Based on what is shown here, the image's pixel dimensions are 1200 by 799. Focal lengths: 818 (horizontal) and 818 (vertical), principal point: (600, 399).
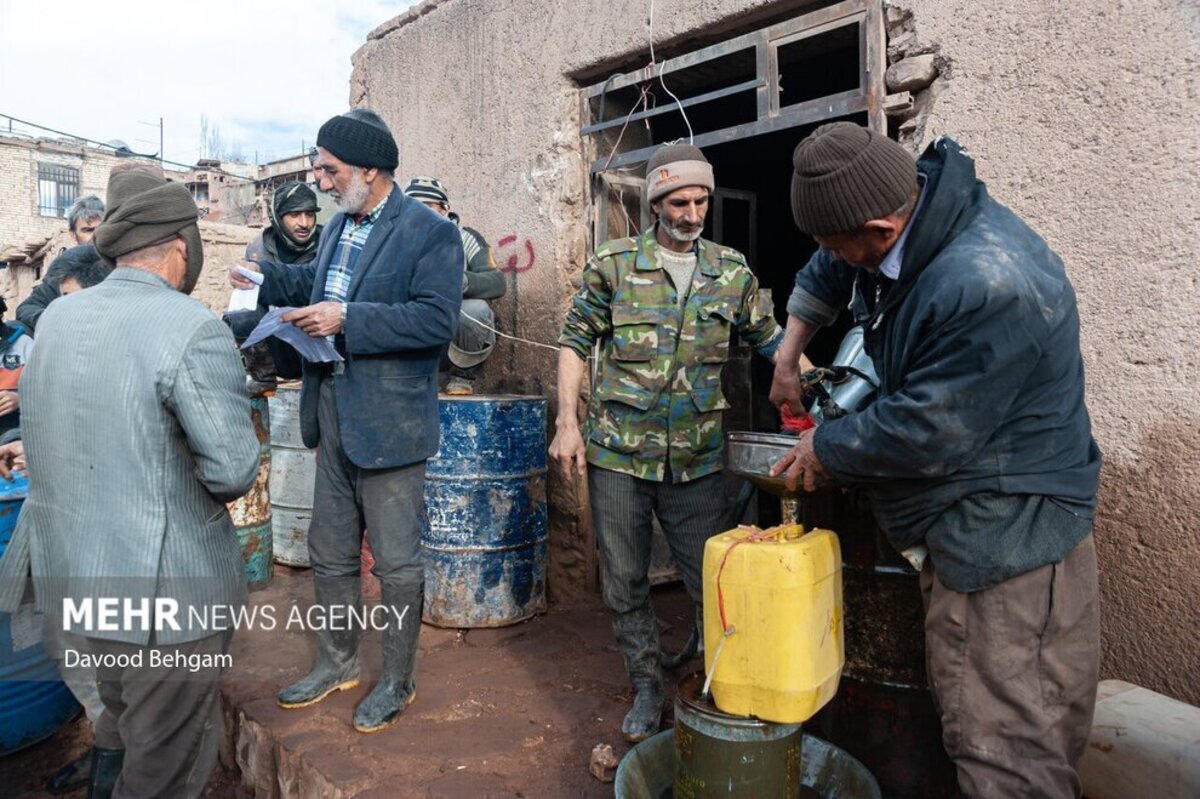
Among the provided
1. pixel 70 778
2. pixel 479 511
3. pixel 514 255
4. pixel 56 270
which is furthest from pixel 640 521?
pixel 56 270

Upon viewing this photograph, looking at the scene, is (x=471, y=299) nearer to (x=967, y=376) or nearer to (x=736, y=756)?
(x=736, y=756)

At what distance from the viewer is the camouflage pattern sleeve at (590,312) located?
9.41 ft

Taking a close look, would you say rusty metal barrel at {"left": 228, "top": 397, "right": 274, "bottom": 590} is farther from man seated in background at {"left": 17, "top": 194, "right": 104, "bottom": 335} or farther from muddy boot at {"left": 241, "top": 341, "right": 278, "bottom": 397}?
man seated in background at {"left": 17, "top": 194, "right": 104, "bottom": 335}

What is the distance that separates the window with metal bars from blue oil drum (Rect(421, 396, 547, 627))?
3051 cm

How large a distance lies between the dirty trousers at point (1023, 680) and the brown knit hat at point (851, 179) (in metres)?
→ 0.85

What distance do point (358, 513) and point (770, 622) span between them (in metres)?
1.77

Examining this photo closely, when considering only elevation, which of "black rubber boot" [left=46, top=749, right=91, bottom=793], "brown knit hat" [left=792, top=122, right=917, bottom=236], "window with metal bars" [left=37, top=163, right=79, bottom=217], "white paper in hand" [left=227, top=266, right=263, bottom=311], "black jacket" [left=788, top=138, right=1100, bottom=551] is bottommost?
"black rubber boot" [left=46, top=749, right=91, bottom=793]

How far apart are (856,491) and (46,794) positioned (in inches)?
128

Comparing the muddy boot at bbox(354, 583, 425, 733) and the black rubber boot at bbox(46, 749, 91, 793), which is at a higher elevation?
the muddy boot at bbox(354, 583, 425, 733)

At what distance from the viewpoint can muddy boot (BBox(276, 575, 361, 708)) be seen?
3039 millimetres

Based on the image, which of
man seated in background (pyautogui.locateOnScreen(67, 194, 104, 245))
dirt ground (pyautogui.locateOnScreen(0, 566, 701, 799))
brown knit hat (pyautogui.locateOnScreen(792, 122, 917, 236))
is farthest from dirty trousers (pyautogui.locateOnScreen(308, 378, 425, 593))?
man seated in background (pyautogui.locateOnScreen(67, 194, 104, 245))

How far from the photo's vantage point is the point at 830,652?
1969 millimetres

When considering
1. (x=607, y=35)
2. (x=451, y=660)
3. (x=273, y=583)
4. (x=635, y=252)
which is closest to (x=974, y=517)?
(x=635, y=252)

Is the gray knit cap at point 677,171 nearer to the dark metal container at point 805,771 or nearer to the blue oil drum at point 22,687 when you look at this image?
the dark metal container at point 805,771
